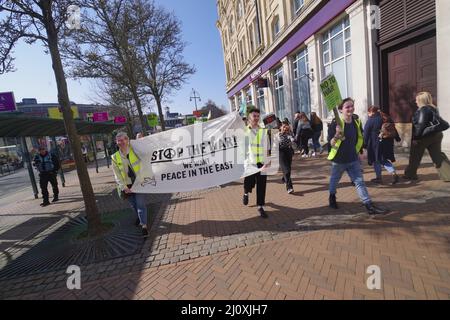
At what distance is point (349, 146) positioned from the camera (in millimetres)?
4609

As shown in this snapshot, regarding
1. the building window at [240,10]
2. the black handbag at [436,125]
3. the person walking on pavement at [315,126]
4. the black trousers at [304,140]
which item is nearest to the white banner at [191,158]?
the black handbag at [436,125]

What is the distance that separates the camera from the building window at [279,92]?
1961cm

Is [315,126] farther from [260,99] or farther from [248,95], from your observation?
[248,95]

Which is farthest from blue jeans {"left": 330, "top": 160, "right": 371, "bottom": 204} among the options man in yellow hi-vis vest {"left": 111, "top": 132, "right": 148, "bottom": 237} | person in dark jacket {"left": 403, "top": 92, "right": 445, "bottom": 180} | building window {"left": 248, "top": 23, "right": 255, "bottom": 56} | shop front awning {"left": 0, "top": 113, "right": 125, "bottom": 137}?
building window {"left": 248, "top": 23, "right": 255, "bottom": 56}

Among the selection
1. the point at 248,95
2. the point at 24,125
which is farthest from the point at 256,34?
the point at 24,125

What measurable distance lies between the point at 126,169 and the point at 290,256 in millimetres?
3149

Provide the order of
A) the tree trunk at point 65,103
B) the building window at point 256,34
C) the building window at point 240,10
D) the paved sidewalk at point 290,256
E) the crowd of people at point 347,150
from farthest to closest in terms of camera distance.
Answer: the building window at point 240,10 → the building window at point 256,34 → the tree trunk at point 65,103 → the crowd of people at point 347,150 → the paved sidewalk at point 290,256

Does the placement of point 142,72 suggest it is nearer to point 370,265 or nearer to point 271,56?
point 271,56

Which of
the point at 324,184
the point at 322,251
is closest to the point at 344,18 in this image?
the point at 324,184

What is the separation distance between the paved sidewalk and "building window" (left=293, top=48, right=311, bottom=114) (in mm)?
10569

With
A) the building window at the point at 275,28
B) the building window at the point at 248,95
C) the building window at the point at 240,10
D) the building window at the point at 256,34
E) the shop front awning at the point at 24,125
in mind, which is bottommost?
the shop front awning at the point at 24,125

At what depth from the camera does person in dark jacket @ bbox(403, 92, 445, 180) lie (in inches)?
206

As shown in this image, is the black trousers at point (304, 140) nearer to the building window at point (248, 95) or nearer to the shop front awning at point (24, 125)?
the shop front awning at point (24, 125)

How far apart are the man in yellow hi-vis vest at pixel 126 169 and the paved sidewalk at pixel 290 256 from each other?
65 cm
